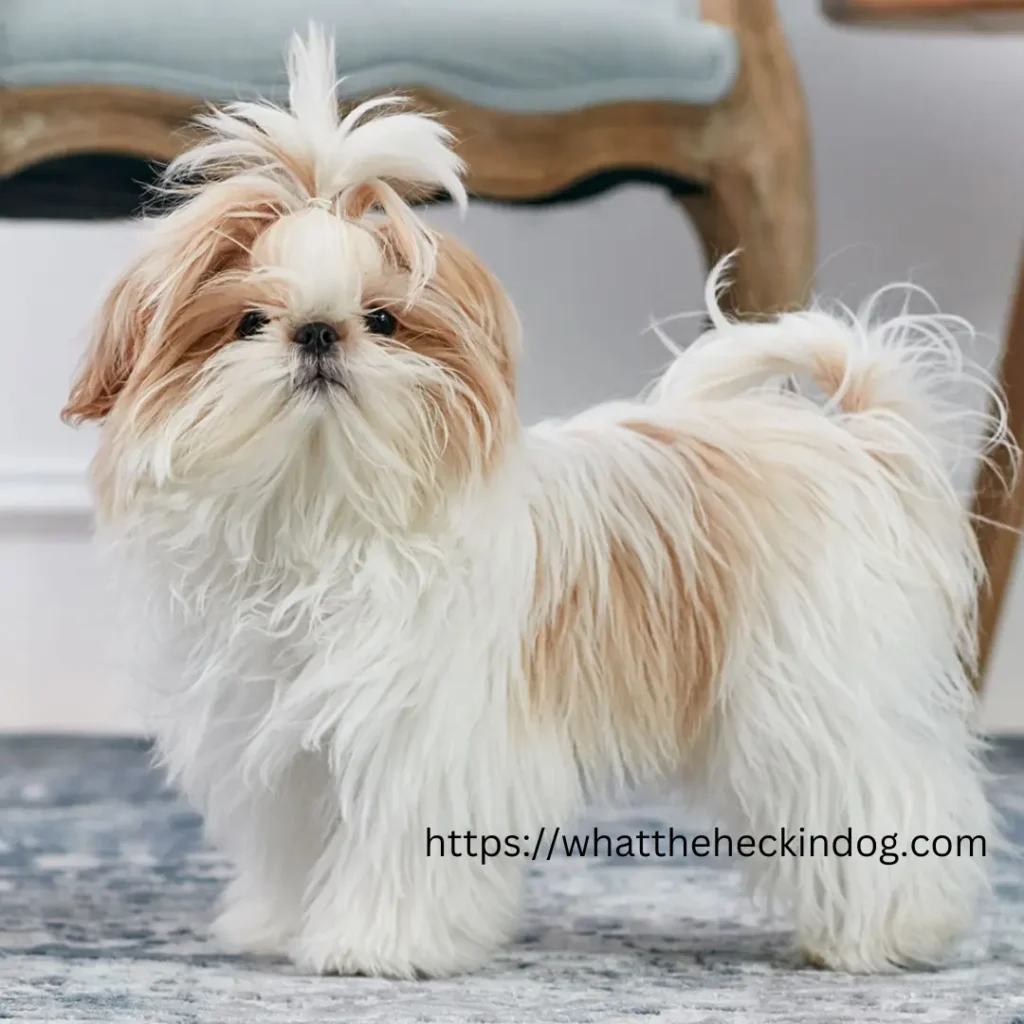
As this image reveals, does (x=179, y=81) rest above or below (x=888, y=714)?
above

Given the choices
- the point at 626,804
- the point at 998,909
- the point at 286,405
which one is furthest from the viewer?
the point at 626,804

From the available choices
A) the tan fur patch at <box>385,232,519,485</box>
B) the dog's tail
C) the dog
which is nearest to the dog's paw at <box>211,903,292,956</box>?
the dog

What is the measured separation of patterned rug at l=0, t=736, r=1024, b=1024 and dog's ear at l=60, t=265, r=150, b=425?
403 millimetres

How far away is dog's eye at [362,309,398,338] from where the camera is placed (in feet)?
3.16

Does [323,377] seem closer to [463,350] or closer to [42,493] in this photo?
[463,350]

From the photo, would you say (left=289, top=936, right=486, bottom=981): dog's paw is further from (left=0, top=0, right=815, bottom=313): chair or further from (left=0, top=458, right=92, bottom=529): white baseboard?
(left=0, top=458, right=92, bottom=529): white baseboard

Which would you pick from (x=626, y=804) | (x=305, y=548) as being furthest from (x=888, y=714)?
(x=626, y=804)

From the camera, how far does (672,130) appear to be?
1.38 m

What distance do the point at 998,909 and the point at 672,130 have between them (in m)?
0.78

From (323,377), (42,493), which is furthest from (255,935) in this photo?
(42,493)

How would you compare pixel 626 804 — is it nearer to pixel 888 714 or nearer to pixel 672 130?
pixel 888 714

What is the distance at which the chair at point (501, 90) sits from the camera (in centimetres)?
127

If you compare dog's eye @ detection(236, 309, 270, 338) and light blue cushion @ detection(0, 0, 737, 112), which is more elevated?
light blue cushion @ detection(0, 0, 737, 112)

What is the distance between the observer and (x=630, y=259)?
197 centimetres
